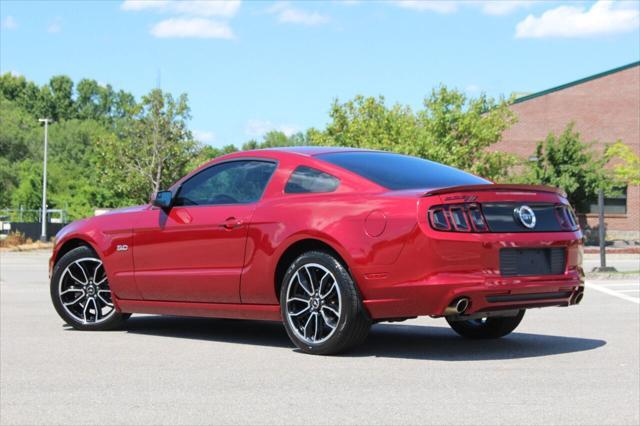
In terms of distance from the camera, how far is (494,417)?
5145mm

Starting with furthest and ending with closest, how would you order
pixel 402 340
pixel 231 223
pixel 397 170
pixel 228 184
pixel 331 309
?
pixel 402 340
pixel 228 184
pixel 231 223
pixel 397 170
pixel 331 309

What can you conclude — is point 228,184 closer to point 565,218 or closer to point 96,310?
point 96,310

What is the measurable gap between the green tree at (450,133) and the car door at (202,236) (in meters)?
32.3

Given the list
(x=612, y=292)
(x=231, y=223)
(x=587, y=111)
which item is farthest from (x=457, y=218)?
(x=587, y=111)

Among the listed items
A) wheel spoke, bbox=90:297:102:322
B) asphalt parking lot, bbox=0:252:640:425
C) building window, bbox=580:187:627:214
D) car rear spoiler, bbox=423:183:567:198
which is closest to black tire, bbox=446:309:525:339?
asphalt parking lot, bbox=0:252:640:425

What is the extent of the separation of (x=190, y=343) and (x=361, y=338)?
172 cm

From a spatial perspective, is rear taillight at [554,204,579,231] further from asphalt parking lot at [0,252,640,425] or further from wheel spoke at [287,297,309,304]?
wheel spoke at [287,297,309,304]

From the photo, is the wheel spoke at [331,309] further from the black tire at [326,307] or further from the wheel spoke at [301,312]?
the wheel spoke at [301,312]

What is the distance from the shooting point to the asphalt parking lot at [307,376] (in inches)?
207

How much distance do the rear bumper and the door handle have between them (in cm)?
140

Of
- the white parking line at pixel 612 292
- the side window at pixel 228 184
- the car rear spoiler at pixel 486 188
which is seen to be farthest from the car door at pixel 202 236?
the white parking line at pixel 612 292

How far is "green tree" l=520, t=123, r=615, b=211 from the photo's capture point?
146 feet

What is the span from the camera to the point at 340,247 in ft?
23.3

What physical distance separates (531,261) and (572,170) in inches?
1526
